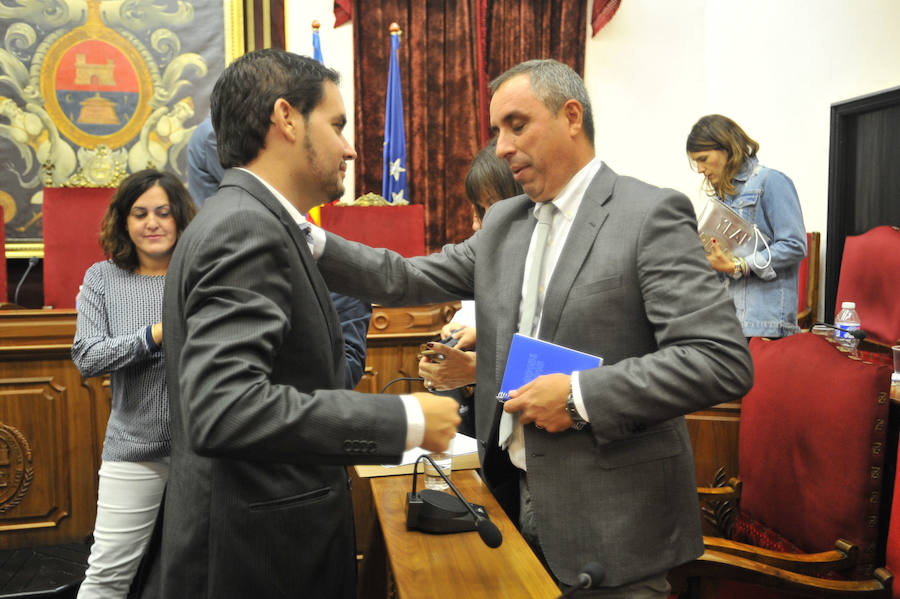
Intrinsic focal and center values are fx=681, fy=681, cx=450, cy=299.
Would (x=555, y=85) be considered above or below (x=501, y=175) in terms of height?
above

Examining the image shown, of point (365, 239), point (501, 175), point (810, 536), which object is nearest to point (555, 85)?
point (501, 175)

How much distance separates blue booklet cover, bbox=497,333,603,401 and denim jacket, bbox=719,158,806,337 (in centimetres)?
196

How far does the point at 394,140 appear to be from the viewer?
4.72 m

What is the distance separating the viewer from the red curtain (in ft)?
16.3

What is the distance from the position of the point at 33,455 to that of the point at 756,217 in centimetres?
322

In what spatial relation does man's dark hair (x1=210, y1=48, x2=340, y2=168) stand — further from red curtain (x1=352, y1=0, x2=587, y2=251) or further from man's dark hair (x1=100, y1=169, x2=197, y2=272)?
red curtain (x1=352, y1=0, x2=587, y2=251)

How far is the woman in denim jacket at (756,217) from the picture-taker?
2895 millimetres

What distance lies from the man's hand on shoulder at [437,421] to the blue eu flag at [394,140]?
12.3 feet

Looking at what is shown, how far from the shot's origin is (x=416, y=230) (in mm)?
3703

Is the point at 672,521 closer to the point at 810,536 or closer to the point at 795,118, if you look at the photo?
the point at 810,536

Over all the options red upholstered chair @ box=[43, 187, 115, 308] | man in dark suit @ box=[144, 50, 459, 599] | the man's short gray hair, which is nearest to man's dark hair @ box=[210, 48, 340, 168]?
man in dark suit @ box=[144, 50, 459, 599]

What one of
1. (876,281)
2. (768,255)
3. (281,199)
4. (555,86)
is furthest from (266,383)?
(876,281)

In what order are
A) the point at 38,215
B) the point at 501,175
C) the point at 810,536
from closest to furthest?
the point at 810,536 < the point at 501,175 < the point at 38,215

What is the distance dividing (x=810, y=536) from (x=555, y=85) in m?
1.25
